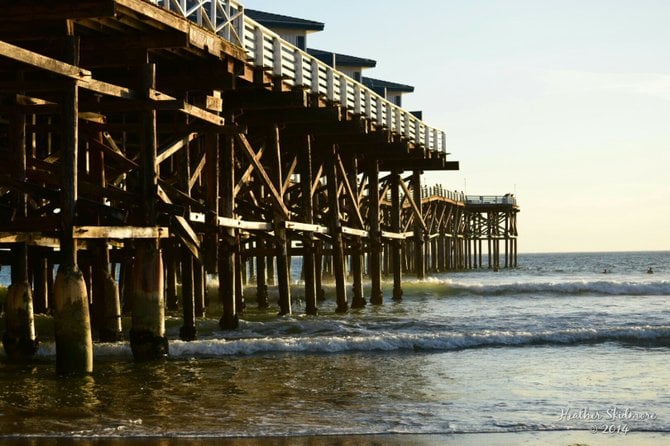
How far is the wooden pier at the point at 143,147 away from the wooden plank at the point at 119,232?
0.08 ft

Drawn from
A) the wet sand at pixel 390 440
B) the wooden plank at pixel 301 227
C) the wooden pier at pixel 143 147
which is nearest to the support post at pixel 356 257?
the wooden pier at pixel 143 147

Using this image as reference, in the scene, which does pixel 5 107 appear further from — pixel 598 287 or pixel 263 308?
pixel 598 287

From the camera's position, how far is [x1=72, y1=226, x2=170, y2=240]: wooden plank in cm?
1313

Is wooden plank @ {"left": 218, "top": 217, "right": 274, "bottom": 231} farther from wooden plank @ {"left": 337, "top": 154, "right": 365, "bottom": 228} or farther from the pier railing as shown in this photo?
wooden plank @ {"left": 337, "top": 154, "right": 365, "bottom": 228}

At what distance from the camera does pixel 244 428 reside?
10.6 m

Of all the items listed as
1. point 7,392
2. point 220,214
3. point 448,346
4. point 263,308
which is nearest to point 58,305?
point 7,392

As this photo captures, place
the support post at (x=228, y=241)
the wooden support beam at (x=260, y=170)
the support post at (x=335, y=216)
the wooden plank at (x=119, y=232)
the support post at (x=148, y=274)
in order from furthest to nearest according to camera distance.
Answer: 1. the support post at (x=335, y=216)
2. the wooden support beam at (x=260, y=170)
3. the support post at (x=228, y=241)
4. the support post at (x=148, y=274)
5. the wooden plank at (x=119, y=232)

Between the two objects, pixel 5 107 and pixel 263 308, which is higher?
pixel 5 107

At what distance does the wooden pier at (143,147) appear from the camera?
13352 millimetres

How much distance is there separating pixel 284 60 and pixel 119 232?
7677 mm

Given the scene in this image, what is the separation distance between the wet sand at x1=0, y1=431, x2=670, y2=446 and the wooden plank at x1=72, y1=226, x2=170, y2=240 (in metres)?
3.67

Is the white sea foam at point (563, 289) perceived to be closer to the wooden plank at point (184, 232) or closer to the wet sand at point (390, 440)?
the wooden plank at point (184, 232)

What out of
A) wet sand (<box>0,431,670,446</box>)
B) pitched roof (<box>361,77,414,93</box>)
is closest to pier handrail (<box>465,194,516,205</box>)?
pitched roof (<box>361,77,414,93</box>)

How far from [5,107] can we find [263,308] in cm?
1500
